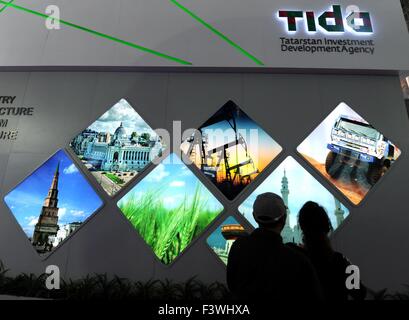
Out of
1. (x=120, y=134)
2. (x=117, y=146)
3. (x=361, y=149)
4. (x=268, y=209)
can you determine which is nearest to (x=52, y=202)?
(x=117, y=146)

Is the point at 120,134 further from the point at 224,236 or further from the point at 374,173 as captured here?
the point at 374,173

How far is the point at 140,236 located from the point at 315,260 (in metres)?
2.76

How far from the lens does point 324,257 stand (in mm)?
1571

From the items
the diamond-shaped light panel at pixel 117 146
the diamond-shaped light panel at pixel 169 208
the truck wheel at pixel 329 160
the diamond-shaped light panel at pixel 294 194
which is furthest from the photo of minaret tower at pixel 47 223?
the truck wheel at pixel 329 160

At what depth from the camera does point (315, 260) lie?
158cm

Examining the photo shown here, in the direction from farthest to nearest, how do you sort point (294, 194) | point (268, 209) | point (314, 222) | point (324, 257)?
point (294, 194)
point (314, 222)
point (324, 257)
point (268, 209)

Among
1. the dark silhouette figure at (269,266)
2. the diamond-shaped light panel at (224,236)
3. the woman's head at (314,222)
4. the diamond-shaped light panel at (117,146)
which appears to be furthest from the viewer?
the diamond-shaped light panel at (117,146)

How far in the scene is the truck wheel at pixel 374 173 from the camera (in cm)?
396

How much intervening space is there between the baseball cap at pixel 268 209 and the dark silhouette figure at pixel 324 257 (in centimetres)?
34

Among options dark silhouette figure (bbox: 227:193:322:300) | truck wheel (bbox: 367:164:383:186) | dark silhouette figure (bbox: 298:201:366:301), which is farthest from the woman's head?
truck wheel (bbox: 367:164:383:186)

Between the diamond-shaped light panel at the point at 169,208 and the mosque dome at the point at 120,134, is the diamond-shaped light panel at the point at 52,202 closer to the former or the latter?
the diamond-shaped light panel at the point at 169,208

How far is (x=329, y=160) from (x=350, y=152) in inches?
12.5

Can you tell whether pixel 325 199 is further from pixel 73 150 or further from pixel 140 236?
pixel 73 150

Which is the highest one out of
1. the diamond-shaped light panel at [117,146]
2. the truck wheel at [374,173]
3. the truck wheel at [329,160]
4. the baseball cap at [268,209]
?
the diamond-shaped light panel at [117,146]
